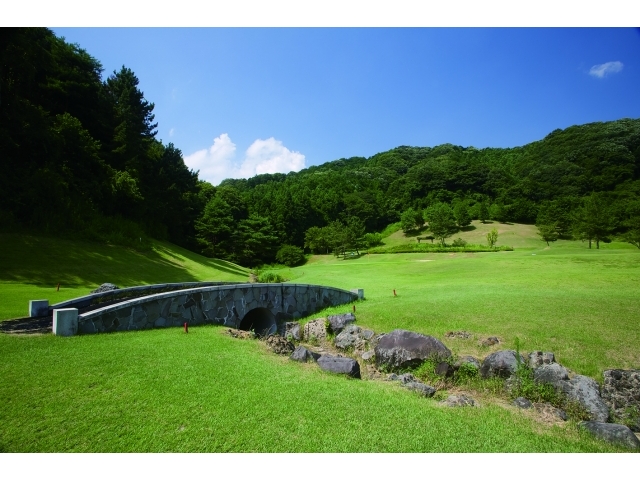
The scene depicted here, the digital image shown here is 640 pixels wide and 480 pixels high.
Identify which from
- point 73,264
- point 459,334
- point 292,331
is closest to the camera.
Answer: point 459,334

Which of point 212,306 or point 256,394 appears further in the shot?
point 212,306

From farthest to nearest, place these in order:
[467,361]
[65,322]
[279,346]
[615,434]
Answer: [279,346] < [467,361] < [65,322] < [615,434]

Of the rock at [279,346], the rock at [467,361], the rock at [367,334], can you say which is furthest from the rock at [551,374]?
the rock at [279,346]

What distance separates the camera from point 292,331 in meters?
11.7

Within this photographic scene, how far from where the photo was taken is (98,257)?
62.2 ft

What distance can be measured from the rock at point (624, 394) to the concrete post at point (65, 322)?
32.6 feet

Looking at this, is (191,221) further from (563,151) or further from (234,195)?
(563,151)

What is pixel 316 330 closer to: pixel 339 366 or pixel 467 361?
pixel 339 366

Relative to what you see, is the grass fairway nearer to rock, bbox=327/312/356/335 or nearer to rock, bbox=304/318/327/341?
rock, bbox=327/312/356/335

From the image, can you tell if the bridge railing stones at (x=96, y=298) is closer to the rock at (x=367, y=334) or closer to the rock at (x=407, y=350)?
the rock at (x=367, y=334)

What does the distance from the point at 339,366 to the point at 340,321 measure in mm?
4518

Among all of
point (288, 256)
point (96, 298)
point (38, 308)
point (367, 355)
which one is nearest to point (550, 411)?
point (367, 355)

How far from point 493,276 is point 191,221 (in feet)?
108

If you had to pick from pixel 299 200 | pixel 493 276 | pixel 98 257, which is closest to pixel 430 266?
pixel 493 276
